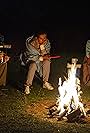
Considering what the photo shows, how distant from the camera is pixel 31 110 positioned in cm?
864

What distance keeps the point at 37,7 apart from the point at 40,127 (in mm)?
14042

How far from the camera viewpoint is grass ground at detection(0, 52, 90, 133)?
7309mm

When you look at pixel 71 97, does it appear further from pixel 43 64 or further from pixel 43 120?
pixel 43 64

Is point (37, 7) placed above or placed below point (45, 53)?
above

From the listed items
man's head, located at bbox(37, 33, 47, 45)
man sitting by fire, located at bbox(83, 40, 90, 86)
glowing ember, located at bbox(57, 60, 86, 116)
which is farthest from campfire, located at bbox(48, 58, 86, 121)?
man sitting by fire, located at bbox(83, 40, 90, 86)

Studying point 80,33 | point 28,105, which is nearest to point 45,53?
point 28,105

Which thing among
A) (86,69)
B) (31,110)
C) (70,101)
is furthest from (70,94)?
(86,69)

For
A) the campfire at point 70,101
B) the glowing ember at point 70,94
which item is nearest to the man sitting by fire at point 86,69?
the campfire at point 70,101

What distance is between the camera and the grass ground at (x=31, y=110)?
7.31 meters

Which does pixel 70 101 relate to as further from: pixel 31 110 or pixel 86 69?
pixel 86 69

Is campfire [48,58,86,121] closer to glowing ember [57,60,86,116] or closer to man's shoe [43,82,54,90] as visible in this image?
glowing ember [57,60,86,116]

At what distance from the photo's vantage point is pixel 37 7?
20.8 m

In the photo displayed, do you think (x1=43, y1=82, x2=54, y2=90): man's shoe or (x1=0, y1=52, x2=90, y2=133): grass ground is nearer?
(x1=0, y1=52, x2=90, y2=133): grass ground

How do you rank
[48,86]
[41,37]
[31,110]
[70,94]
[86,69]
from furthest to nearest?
1. [86,69]
2. [48,86]
3. [41,37]
4. [31,110]
5. [70,94]
